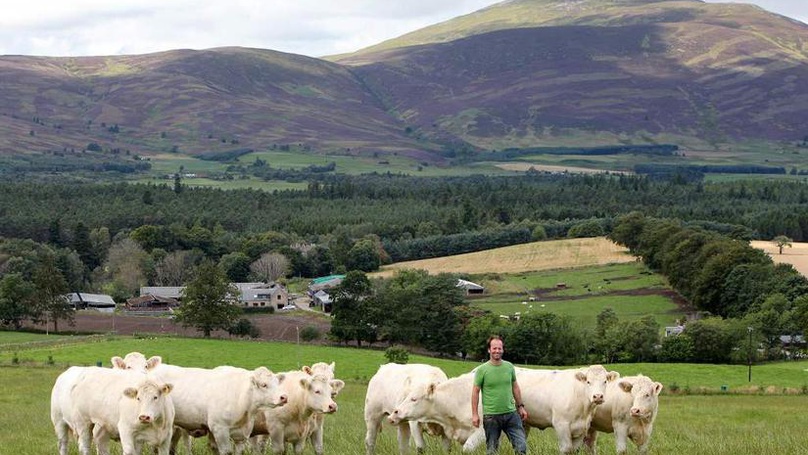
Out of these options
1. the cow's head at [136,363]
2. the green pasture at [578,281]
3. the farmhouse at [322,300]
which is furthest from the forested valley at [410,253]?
the cow's head at [136,363]

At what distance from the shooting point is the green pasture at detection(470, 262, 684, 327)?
103 meters

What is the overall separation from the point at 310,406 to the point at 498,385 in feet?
15.2

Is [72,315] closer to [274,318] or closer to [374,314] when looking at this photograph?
[274,318]

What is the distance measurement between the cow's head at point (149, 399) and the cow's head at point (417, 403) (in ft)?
15.4

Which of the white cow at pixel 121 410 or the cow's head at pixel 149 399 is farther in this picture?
the white cow at pixel 121 410

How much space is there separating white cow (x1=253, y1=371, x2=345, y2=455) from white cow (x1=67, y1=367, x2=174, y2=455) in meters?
2.46

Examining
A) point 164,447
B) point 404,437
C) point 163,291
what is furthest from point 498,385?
point 163,291

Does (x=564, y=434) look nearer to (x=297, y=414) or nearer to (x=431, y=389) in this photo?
(x=431, y=389)

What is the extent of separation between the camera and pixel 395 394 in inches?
1032

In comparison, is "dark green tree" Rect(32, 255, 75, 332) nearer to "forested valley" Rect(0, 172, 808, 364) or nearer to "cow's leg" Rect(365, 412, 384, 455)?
"forested valley" Rect(0, 172, 808, 364)

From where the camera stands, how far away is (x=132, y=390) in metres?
22.6

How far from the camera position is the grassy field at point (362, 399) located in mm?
26266

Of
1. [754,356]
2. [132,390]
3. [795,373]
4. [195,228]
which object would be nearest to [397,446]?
[132,390]

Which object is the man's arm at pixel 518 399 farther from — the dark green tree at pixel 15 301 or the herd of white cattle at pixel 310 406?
the dark green tree at pixel 15 301
